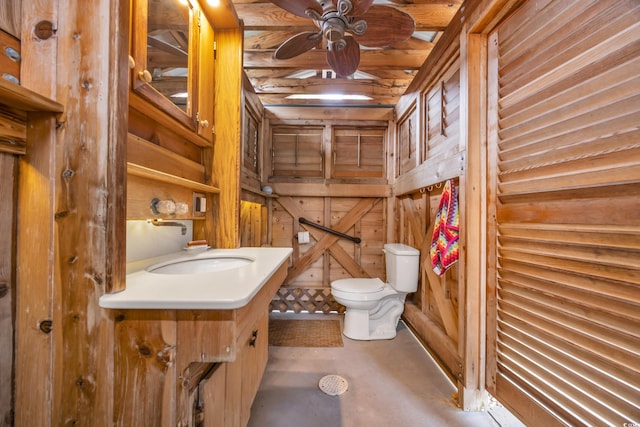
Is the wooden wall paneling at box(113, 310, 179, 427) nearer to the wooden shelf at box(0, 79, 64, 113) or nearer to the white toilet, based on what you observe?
the wooden shelf at box(0, 79, 64, 113)

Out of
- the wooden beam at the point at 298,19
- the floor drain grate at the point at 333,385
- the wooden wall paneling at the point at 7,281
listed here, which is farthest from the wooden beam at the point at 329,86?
the floor drain grate at the point at 333,385

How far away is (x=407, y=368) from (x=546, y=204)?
4.79 ft

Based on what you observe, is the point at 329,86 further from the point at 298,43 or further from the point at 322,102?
the point at 298,43

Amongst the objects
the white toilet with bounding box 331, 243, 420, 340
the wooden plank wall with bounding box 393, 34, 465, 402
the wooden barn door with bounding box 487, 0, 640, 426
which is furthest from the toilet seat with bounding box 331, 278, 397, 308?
the wooden barn door with bounding box 487, 0, 640, 426

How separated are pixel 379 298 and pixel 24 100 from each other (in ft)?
7.41

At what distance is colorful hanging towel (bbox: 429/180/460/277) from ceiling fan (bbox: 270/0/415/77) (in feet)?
3.26

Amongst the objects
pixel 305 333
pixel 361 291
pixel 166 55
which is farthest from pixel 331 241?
pixel 166 55

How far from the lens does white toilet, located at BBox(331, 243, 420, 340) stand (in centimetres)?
215

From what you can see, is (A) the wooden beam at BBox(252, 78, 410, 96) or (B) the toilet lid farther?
(A) the wooden beam at BBox(252, 78, 410, 96)

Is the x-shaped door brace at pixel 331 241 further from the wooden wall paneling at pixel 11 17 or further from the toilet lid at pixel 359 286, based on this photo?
the wooden wall paneling at pixel 11 17

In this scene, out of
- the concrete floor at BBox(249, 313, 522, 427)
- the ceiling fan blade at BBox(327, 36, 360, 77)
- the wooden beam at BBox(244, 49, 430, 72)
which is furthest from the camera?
the wooden beam at BBox(244, 49, 430, 72)

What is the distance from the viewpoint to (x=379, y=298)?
2156mm

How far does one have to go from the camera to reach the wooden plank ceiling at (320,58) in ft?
5.41

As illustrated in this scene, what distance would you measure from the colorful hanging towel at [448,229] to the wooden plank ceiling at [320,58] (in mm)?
1150
